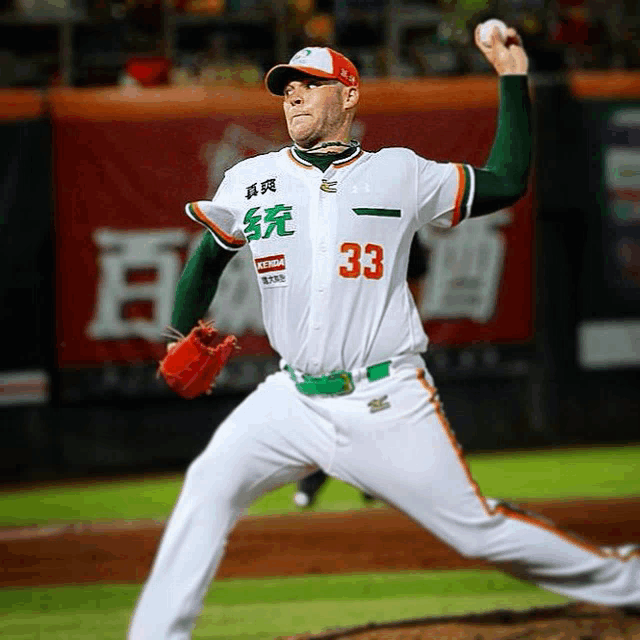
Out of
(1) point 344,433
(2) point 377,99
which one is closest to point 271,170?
(1) point 344,433

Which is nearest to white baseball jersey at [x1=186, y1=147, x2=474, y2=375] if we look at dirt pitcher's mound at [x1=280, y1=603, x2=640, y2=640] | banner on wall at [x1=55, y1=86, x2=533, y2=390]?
dirt pitcher's mound at [x1=280, y1=603, x2=640, y2=640]

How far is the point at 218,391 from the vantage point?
25.9 feet

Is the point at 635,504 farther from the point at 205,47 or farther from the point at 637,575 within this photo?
the point at 205,47

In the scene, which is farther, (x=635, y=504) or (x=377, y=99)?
(x=377, y=99)

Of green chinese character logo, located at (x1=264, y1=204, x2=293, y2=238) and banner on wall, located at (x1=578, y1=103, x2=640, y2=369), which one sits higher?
green chinese character logo, located at (x1=264, y1=204, x2=293, y2=238)

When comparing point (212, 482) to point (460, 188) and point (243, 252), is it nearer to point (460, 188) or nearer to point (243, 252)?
point (460, 188)

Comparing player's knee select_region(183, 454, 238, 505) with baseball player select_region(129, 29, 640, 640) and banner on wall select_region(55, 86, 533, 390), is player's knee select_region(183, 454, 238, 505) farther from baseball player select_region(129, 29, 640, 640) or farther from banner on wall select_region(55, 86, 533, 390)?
banner on wall select_region(55, 86, 533, 390)

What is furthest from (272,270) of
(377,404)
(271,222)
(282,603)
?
(282,603)

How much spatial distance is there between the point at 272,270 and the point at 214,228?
0.70 feet

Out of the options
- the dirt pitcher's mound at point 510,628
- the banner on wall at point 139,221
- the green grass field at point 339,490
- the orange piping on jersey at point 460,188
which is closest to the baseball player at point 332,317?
the orange piping on jersey at point 460,188

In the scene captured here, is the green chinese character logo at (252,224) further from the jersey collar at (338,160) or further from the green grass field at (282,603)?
the green grass field at (282,603)

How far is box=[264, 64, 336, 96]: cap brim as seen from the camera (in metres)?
3.26

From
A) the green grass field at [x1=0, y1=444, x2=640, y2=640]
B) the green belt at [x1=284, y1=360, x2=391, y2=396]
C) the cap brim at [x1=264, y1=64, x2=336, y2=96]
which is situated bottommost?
the green grass field at [x1=0, y1=444, x2=640, y2=640]

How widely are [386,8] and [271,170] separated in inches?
230
